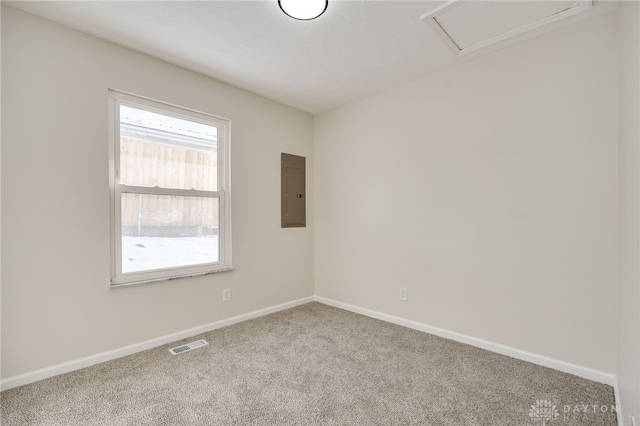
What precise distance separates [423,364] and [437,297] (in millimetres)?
750

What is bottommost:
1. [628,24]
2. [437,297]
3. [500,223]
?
[437,297]

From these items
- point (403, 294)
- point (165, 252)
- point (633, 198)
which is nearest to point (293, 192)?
point (165, 252)

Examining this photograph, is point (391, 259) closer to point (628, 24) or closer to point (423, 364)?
point (423, 364)

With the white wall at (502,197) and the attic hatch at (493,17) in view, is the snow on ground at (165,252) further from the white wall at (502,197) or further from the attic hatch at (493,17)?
the attic hatch at (493,17)

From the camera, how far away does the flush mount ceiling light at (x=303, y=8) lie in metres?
1.88

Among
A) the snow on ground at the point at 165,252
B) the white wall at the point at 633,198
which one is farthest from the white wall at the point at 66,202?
the white wall at the point at 633,198

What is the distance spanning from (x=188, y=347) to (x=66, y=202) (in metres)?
1.49

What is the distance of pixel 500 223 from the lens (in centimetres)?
246

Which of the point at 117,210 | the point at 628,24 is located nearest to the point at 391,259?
the point at 628,24

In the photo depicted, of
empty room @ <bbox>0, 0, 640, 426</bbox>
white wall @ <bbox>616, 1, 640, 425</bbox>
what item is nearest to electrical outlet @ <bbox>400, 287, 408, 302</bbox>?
empty room @ <bbox>0, 0, 640, 426</bbox>

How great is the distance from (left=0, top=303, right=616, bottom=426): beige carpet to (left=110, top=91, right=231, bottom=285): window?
2.57 ft

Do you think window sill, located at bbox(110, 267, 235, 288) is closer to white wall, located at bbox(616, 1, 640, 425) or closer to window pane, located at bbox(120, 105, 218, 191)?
window pane, located at bbox(120, 105, 218, 191)

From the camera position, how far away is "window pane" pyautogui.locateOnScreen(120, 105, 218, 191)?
253cm

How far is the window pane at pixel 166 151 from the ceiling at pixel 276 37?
55cm
